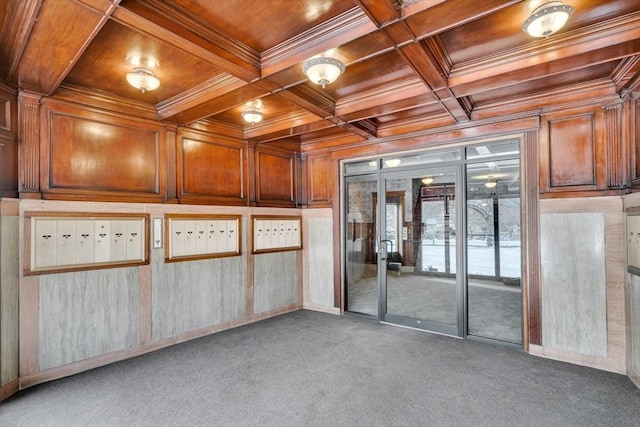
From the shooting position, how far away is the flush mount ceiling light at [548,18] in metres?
2.15

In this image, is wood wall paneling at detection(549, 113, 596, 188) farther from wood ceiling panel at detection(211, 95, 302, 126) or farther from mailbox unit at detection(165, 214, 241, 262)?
mailbox unit at detection(165, 214, 241, 262)

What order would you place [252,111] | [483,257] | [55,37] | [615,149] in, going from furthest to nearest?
[483,257] < [252,111] < [615,149] < [55,37]

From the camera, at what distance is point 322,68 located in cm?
271

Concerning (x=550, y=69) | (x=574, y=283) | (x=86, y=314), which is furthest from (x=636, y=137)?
(x=86, y=314)

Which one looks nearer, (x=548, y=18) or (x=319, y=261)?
(x=548, y=18)

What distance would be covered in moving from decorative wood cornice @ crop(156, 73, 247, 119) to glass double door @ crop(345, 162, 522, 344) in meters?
2.64

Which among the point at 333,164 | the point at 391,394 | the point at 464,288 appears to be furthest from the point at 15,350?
the point at 464,288

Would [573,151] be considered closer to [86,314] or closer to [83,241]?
[83,241]

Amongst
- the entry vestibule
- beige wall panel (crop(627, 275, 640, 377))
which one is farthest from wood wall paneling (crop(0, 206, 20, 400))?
beige wall panel (crop(627, 275, 640, 377))

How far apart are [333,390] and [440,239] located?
8.44 feet

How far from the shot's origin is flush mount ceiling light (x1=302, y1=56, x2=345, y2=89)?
2.68m

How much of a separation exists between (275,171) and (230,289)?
2017mm

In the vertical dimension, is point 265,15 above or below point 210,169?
above

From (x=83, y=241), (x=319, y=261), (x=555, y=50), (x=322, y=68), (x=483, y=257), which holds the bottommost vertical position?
(x=319, y=261)
